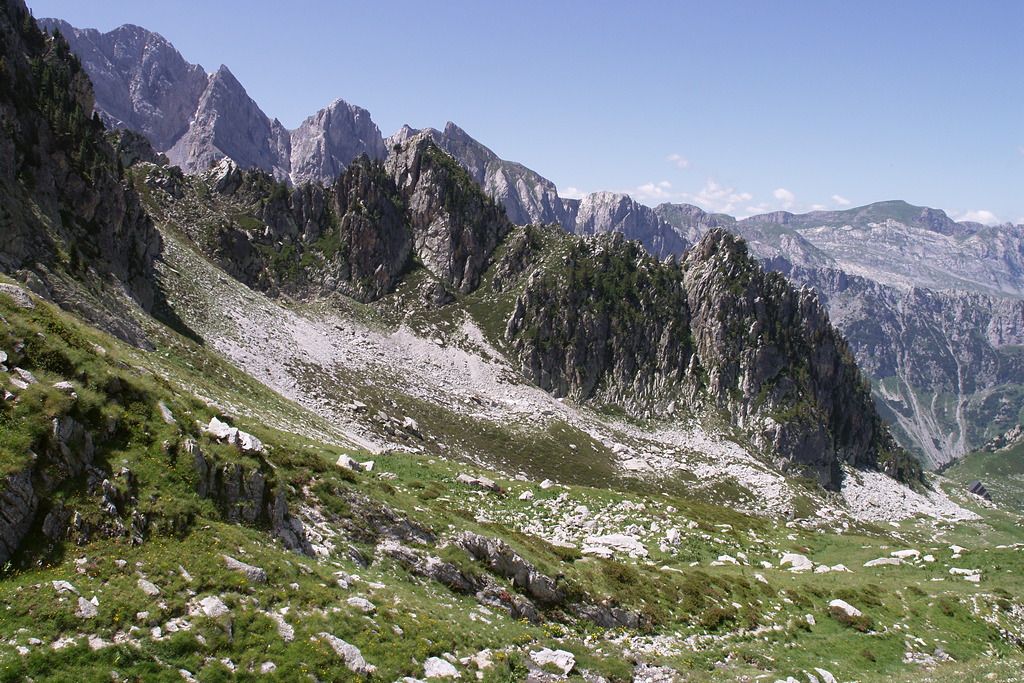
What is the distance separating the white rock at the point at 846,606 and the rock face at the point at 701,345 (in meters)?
99.9

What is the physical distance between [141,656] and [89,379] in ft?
34.1

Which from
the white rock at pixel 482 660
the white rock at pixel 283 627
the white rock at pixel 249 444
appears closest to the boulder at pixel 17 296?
the white rock at pixel 249 444

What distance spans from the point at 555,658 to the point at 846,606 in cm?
1815

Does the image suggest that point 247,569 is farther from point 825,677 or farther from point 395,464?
point 395,464

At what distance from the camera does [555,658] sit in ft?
62.8

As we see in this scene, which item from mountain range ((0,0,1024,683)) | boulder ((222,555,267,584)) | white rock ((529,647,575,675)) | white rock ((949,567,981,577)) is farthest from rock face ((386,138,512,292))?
boulder ((222,555,267,584))

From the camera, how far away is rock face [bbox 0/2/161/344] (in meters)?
50.8

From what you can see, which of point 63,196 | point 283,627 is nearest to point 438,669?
point 283,627

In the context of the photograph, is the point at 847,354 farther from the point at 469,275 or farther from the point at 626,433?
the point at 469,275

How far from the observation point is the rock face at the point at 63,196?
50.8 m

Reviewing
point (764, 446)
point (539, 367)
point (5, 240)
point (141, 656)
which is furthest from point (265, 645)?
point (764, 446)

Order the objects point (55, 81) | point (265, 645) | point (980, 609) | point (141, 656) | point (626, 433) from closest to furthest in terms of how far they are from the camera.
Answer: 1. point (141, 656)
2. point (265, 645)
3. point (980, 609)
4. point (55, 81)
5. point (626, 433)

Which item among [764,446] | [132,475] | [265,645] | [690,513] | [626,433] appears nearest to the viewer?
[265,645]

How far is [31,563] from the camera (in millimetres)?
13906
